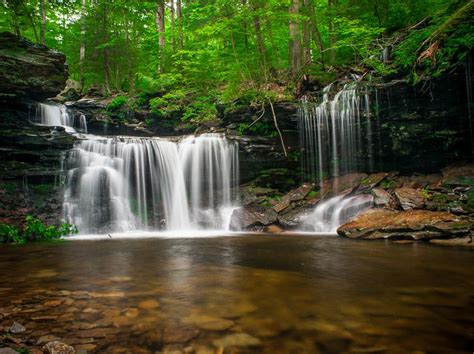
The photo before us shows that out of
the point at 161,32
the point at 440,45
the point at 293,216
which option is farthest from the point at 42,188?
the point at 440,45

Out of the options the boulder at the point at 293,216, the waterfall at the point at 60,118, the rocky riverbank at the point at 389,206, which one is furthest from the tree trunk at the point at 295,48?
the waterfall at the point at 60,118

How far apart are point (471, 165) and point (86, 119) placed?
17219 millimetres

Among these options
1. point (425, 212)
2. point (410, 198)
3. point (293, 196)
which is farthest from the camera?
point (293, 196)

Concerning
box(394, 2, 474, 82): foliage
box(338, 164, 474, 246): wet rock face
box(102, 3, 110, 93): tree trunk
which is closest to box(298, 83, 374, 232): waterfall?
box(338, 164, 474, 246): wet rock face

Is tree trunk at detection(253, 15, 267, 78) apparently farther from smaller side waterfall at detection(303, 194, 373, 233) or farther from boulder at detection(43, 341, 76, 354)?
boulder at detection(43, 341, 76, 354)

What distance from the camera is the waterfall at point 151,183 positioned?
41.1ft

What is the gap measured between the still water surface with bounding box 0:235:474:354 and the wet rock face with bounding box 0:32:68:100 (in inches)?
314

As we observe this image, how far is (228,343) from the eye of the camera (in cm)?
263

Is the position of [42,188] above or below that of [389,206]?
above

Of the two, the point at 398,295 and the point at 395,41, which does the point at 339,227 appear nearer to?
the point at 398,295

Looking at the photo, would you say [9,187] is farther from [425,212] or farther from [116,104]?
[425,212]

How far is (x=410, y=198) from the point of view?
403 inches

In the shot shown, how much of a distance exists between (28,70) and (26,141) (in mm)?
2988

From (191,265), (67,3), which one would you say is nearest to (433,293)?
(191,265)
